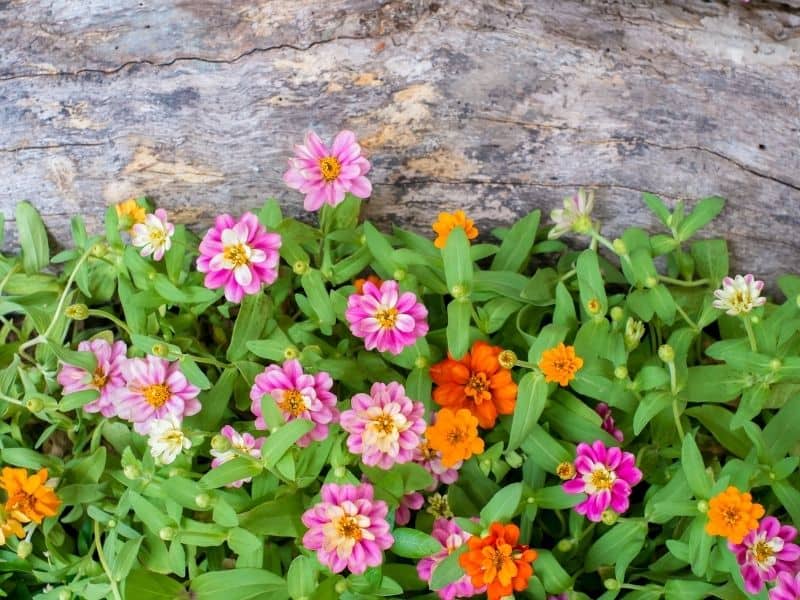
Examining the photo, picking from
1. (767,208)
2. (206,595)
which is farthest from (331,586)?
(767,208)

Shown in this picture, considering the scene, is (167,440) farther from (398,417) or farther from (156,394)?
(398,417)

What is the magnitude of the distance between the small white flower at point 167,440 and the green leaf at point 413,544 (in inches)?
20.6

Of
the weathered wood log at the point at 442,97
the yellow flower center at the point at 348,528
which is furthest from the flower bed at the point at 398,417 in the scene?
the weathered wood log at the point at 442,97

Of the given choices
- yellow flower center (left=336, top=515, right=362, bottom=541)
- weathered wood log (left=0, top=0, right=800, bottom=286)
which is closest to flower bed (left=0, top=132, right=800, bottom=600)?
yellow flower center (left=336, top=515, right=362, bottom=541)

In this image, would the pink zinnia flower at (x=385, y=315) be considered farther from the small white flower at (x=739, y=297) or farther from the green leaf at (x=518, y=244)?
the small white flower at (x=739, y=297)

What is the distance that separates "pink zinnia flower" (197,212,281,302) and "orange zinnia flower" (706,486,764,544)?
1078 millimetres

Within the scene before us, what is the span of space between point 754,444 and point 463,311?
0.72 metres

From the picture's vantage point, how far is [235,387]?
6.73 ft

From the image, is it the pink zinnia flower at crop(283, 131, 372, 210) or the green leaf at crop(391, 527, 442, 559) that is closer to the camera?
the green leaf at crop(391, 527, 442, 559)

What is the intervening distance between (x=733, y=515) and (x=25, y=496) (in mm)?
1541

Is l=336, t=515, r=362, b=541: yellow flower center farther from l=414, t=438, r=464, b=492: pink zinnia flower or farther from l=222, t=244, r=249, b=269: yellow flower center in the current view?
l=222, t=244, r=249, b=269: yellow flower center

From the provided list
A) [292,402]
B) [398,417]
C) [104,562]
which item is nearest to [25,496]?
[104,562]

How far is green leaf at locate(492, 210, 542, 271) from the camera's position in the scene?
2.12 metres

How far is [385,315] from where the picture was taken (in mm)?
1886
